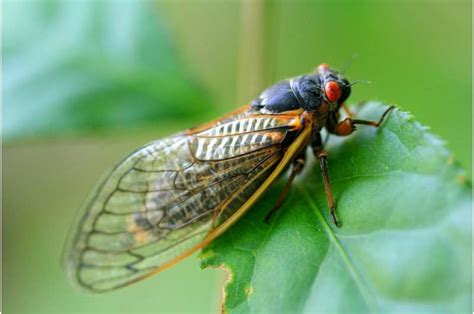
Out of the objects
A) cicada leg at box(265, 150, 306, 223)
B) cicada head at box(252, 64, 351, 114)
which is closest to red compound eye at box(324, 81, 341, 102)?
cicada head at box(252, 64, 351, 114)

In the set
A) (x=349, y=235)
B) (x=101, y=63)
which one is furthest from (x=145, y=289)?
(x=349, y=235)

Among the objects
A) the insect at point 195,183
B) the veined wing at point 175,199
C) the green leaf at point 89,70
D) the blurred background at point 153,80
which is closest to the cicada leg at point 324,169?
the insect at point 195,183

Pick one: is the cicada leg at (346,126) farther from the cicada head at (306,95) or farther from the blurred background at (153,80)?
the blurred background at (153,80)

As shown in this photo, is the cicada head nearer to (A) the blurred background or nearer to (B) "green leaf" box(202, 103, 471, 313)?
(B) "green leaf" box(202, 103, 471, 313)

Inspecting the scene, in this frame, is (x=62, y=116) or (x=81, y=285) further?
(x=62, y=116)

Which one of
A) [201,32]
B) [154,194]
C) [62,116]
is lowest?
[154,194]

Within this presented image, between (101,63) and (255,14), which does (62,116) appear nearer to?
(101,63)
